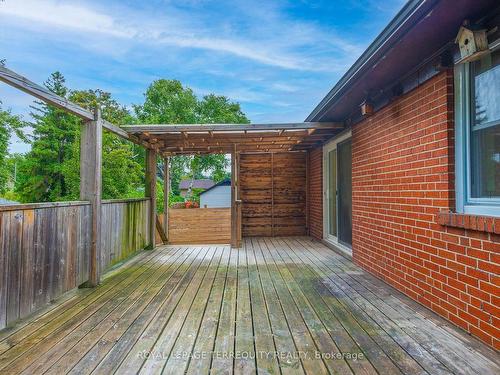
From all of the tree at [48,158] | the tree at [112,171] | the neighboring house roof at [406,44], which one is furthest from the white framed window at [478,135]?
the tree at [48,158]

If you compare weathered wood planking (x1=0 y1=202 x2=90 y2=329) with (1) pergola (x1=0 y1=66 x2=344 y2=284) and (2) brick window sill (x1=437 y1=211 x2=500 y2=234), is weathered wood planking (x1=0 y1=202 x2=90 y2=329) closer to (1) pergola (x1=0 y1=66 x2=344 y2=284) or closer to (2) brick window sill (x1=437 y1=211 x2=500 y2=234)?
(1) pergola (x1=0 y1=66 x2=344 y2=284)

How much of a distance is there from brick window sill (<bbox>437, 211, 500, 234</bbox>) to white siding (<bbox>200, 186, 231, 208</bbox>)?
793 inches

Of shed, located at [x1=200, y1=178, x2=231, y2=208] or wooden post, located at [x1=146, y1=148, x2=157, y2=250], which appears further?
shed, located at [x1=200, y1=178, x2=231, y2=208]

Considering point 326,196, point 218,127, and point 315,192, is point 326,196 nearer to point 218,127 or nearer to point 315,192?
point 315,192

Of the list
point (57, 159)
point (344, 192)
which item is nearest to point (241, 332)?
point (344, 192)

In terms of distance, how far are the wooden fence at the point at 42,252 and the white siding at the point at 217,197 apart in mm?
18423

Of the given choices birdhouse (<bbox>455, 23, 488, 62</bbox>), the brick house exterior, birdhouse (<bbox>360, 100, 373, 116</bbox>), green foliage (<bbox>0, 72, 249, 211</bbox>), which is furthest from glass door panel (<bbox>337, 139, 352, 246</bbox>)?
green foliage (<bbox>0, 72, 249, 211</bbox>)

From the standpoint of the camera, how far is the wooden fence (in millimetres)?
2154

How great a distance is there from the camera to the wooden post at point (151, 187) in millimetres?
5512

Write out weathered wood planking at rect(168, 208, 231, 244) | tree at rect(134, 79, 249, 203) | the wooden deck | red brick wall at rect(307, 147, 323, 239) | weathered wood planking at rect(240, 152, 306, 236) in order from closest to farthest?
the wooden deck → red brick wall at rect(307, 147, 323, 239) → weathered wood planking at rect(240, 152, 306, 236) → weathered wood planking at rect(168, 208, 231, 244) → tree at rect(134, 79, 249, 203)

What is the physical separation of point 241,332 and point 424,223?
1896mm

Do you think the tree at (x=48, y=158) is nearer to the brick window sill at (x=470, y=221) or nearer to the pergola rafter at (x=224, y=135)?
the pergola rafter at (x=224, y=135)

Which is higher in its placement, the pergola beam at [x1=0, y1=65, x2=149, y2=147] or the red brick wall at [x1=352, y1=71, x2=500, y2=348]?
the pergola beam at [x1=0, y1=65, x2=149, y2=147]

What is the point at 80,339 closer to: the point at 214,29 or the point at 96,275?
the point at 96,275
